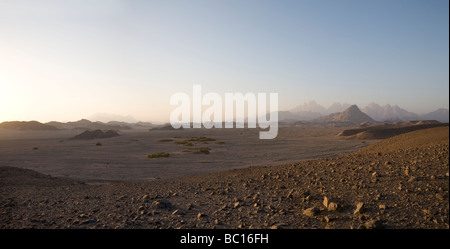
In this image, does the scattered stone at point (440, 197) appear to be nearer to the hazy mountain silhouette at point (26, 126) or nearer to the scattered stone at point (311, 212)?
the scattered stone at point (311, 212)

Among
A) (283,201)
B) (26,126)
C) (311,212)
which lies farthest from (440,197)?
(26,126)

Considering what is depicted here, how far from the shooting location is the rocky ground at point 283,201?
6418 millimetres

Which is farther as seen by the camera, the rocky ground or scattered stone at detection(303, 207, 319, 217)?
scattered stone at detection(303, 207, 319, 217)

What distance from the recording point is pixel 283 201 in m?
8.34

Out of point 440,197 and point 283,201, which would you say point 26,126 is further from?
point 440,197

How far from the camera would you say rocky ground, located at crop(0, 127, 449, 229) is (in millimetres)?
6418

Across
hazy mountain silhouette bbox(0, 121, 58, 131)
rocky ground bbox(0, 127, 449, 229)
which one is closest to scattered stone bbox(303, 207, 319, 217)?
rocky ground bbox(0, 127, 449, 229)


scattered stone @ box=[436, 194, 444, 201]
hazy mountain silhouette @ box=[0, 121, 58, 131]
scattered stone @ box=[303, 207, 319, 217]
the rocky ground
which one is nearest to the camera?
scattered stone @ box=[436, 194, 444, 201]

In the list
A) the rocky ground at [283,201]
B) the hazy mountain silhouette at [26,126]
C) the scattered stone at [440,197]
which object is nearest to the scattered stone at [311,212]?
the rocky ground at [283,201]

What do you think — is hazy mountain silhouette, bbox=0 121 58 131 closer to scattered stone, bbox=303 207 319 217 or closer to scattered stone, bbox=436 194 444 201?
scattered stone, bbox=303 207 319 217
